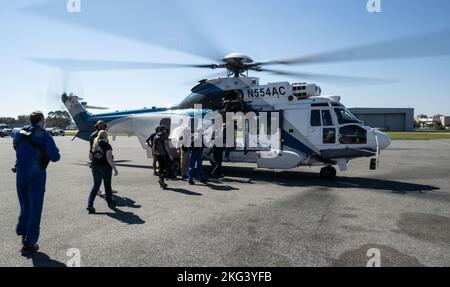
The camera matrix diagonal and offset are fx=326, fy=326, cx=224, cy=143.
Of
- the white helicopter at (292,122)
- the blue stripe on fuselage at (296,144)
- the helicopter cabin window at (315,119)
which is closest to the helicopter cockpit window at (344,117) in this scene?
the white helicopter at (292,122)

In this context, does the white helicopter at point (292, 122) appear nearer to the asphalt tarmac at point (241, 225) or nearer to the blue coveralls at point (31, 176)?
the asphalt tarmac at point (241, 225)

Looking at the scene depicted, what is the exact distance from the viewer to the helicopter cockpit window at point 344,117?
401 inches

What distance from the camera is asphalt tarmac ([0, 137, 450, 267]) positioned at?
4195 millimetres

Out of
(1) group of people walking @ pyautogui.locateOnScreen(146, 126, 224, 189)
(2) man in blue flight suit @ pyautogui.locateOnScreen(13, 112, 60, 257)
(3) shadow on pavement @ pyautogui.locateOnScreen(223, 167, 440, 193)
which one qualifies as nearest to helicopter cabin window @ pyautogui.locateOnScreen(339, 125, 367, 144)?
(3) shadow on pavement @ pyautogui.locateOnScreen(223, 167, 440, 193)

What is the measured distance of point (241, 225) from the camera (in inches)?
219

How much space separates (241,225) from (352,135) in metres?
6.03

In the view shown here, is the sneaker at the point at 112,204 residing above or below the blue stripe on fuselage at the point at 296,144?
below

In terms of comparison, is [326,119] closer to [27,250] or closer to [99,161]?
[99,161]

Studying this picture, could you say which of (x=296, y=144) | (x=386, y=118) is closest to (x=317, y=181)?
(x=296, y=144)

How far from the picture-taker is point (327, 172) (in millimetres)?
10617

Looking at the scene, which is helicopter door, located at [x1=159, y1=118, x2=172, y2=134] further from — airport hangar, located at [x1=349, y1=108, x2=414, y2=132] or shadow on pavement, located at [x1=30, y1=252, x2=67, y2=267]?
airport hangar, located at [x1=349, y1=108, x2=414, y2=132]
